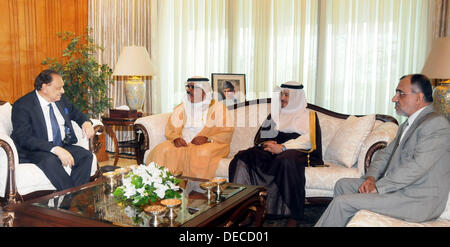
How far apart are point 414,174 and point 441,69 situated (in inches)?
76.6

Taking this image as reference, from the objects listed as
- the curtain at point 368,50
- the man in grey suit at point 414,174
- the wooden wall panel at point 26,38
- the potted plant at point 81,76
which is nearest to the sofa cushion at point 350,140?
the man in grey suit at point 414,174

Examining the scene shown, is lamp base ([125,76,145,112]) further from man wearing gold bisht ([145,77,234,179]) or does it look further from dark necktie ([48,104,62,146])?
dark necktie ([48,104,62,146])

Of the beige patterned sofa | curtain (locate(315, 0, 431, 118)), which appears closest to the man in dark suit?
the beige patterned sofa

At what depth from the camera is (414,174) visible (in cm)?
224

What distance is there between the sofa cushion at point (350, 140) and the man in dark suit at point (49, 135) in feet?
7.75

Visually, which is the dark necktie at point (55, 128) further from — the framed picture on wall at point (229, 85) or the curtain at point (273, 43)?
the curtain at point (273, 43)

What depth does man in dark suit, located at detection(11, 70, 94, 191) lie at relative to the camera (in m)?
3.21

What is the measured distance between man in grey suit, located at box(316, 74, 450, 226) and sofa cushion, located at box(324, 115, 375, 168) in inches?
39.0

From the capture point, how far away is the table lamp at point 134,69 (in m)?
4.95

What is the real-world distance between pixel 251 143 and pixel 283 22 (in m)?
2.06

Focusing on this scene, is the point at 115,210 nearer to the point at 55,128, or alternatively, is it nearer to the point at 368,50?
the point at 55,128

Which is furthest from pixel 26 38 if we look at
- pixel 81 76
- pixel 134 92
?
pixel 134 92
